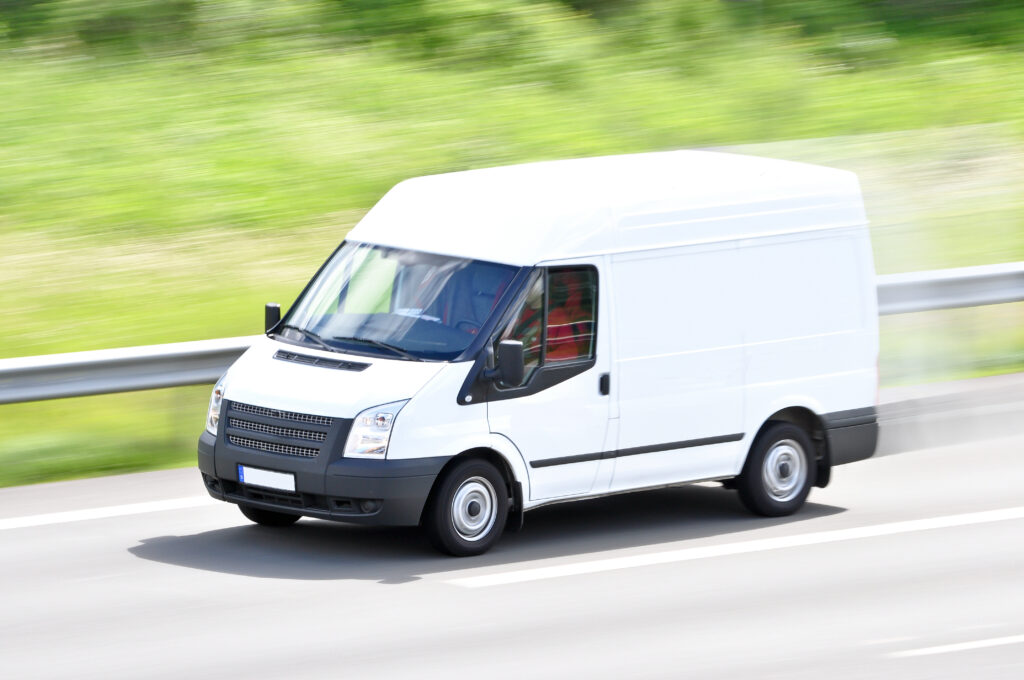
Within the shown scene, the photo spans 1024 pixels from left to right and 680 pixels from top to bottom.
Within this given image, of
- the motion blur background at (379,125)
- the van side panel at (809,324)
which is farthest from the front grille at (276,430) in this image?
the motion blur background at (379,125)

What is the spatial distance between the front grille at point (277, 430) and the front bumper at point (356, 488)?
0.17 feet

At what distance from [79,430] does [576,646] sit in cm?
547

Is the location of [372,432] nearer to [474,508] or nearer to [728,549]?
[474,508]

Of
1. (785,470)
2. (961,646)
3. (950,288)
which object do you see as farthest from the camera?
(950,288)

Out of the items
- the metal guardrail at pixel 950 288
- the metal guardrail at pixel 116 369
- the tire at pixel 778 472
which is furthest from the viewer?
the metal guardrail at pixel 950 288

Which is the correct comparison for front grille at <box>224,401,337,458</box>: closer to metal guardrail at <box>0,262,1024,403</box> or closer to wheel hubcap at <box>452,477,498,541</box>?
wheel hubcap at <box>452,477,498,541</box>

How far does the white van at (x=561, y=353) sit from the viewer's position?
28.0 feet

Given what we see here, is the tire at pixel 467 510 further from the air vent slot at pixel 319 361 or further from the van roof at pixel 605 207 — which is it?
the van roof at pixel 605 207

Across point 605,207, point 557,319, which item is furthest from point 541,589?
point 605,207

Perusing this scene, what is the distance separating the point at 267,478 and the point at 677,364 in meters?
2.37

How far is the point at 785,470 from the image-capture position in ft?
32.5

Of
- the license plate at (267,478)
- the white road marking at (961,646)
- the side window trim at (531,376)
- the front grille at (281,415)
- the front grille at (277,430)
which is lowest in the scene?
the white road marking at (961,646)

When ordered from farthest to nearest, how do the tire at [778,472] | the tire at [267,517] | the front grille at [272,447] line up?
the tire at [778,472], the tire at [267,517], the front grille at [272,447]

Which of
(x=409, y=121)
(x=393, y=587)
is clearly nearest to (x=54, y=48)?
(x=409, y=121)
